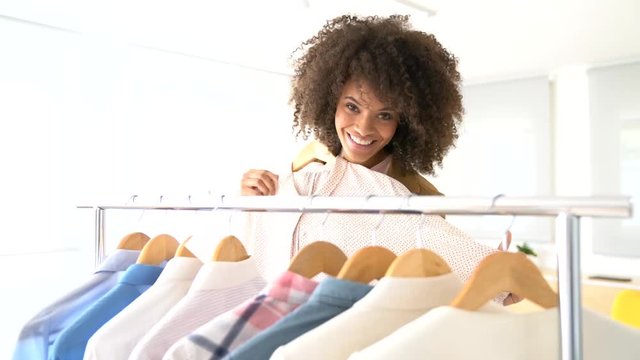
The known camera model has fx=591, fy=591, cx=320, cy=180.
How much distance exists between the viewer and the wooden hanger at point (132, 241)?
1.20 meters

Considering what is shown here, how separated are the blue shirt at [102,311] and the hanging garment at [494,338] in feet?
1.62

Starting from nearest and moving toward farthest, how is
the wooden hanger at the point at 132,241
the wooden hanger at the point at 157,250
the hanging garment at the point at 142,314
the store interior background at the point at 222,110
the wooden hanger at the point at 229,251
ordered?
the hanging garment at the point at 142,314 → the wooden hanger at the point at 229,251 → the wooden hanger at the point at 157,250 → the wooden hanger at the point at 132,241 → the store interior background at the point at 222,110

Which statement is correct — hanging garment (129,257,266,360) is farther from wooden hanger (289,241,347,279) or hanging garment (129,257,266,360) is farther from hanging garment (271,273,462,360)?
hanging garment (271,273,462,360)

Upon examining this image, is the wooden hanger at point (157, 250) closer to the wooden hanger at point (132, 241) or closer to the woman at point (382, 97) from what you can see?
the wooden hanger at point (132, 241)

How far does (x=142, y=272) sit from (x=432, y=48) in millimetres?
833

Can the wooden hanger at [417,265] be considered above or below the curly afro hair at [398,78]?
below

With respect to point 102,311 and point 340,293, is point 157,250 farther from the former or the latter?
point 340,293

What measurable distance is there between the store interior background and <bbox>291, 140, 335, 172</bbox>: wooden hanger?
2015mm

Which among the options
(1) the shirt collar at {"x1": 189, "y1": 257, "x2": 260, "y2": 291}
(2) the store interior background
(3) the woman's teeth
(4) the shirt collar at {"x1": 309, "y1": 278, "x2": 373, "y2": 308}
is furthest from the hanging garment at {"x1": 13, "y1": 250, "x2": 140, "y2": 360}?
(2) the store interior background

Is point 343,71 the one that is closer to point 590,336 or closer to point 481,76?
point 590,336

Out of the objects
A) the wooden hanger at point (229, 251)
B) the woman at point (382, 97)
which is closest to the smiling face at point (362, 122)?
the woman at point (382, 97)

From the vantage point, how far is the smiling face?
1.34 m

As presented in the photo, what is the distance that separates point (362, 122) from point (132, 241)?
555 millimetres

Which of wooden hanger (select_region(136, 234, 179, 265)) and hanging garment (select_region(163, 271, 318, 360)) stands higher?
wooden hanger (select_region(136, 234, 179, 265))
